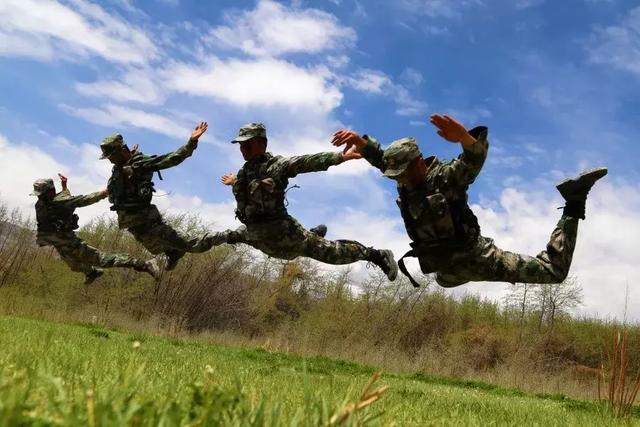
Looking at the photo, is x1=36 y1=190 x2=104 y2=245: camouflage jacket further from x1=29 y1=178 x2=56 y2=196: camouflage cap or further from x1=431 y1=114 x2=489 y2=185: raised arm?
x1=431 y1=114 x2=489 y2=185: raised arm

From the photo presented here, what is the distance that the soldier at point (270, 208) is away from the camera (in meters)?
9.01

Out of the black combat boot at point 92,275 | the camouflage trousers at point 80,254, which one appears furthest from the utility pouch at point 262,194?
the black combat boot at point 92,275

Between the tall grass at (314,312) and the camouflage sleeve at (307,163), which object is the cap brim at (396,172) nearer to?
A: the camouflage sleeve at (307,163)

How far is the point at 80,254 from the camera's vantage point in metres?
12.9

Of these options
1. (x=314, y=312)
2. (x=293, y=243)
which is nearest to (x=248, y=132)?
(x=293, y=243)

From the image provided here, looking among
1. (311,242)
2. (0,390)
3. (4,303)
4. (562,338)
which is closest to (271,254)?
(311,242)

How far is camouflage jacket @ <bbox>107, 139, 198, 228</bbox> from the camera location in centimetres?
1023

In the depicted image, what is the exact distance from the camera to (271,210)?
9.12 metres

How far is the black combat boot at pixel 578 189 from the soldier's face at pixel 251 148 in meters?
4.90

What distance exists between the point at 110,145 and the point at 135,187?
91 centimetres

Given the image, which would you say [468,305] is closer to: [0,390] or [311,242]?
[311,242]

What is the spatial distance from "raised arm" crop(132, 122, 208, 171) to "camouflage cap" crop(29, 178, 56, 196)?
10.2 feet

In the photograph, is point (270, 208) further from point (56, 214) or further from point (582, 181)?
point (56, 214)

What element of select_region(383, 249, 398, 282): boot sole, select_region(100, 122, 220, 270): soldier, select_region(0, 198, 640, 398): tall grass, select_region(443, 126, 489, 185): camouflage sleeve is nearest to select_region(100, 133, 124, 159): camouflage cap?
select_region(100, 122, 220, 270): soldier
